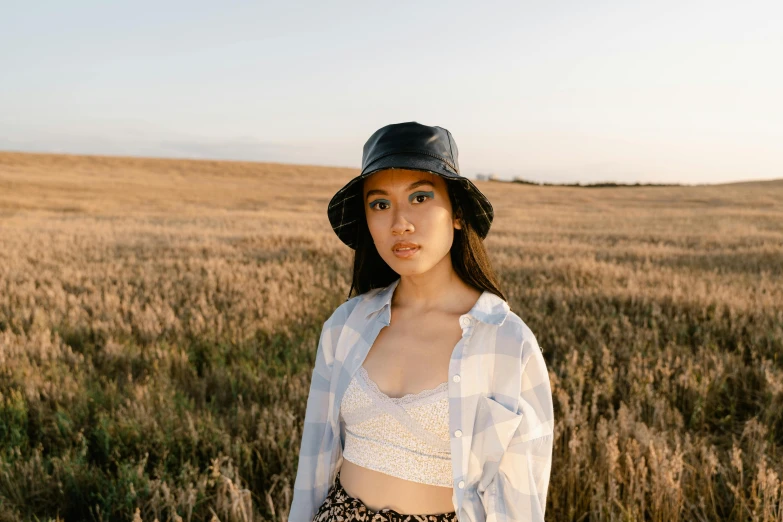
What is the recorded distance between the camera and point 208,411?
3551mm

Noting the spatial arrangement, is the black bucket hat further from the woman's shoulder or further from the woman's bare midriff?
the woman's bare midriff

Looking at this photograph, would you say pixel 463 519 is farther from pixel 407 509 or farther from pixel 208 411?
pixel 208 411

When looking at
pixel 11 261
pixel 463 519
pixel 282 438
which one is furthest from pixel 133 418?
pixel 11 261

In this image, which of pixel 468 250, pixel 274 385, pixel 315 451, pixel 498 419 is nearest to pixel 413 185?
pixel 468 250

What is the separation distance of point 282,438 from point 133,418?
1057 millimetres

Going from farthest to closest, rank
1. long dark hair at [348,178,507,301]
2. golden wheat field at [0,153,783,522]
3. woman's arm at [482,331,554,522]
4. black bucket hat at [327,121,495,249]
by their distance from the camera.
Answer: golden wheat field at [0,153,783,522] < long dark hair at [348,178,507,301] < black bucket hat at [327,121,495,249] < woman's arm at [482,331,554,522]

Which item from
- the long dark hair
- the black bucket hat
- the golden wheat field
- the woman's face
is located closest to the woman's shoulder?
the long dark hair

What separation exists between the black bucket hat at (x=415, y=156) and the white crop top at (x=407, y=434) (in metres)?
0.64

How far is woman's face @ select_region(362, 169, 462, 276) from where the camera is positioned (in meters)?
1.79

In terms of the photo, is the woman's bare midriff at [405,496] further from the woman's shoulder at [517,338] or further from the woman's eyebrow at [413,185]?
the woman's eyebrow at [413,185]

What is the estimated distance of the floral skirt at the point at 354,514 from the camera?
1.70 meters

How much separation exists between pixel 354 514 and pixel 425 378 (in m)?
0.49

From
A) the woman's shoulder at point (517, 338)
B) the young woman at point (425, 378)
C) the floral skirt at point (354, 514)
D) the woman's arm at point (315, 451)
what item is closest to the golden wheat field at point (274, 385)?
the woman's arm at point (315, 451)

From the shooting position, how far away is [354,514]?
1.75 metres
